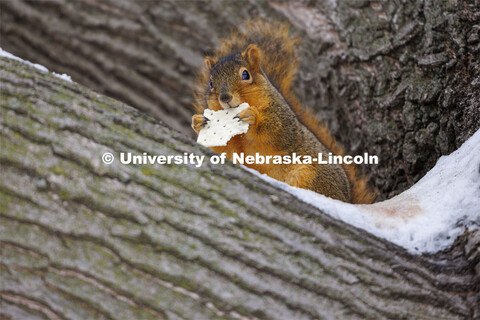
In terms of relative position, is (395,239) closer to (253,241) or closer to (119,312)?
(253,241)

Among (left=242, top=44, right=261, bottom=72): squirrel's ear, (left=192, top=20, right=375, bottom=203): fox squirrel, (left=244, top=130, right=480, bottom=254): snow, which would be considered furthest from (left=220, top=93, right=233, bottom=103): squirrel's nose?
(left=244, top=130, right=480, bottom=254): snow

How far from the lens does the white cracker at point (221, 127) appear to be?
1.62m

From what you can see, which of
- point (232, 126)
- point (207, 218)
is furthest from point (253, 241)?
point (232, 126)

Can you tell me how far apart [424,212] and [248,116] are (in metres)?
0.70

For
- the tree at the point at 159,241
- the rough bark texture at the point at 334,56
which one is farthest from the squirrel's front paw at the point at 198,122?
the rough bark texture at the point at 334,56

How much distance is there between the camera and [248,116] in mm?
1722

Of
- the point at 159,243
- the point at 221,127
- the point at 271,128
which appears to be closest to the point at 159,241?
the point at 159,243

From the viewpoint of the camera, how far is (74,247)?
993 mm

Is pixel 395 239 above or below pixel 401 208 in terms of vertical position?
below

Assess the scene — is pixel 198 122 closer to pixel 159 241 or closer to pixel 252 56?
pixel 252 56

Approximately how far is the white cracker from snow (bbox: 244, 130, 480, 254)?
472mm

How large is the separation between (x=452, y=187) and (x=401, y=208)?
5.3 inches

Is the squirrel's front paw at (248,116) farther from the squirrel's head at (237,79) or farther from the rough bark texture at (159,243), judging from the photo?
the rough bark texture at (159,243)

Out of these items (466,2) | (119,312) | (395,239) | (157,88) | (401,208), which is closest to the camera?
(119,312)
